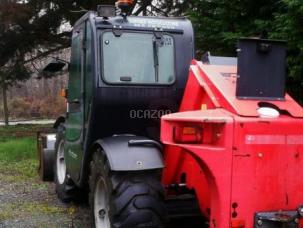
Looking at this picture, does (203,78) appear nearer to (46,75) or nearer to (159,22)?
(159,22)

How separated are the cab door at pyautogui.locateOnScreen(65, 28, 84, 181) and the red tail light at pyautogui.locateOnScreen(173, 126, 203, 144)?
193 cm

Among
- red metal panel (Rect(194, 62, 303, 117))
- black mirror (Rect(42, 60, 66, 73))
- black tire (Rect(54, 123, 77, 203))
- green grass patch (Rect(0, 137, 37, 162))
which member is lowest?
green grass patch (Rect(0, 137, 37, 162))

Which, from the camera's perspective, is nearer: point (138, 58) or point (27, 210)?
point (138, 58)

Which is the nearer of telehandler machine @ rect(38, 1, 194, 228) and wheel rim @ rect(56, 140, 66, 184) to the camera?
telehandler machine @ rect(38, 1, 194, 228)

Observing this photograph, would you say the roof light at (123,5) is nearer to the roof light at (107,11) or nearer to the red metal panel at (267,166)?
the roof light at (107,11)

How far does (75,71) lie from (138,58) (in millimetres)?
1145

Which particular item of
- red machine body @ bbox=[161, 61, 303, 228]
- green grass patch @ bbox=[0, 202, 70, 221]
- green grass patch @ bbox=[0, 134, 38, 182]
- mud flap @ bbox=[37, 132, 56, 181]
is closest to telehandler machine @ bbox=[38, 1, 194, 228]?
red machine body @ bbox=[161, 61, 303, 228]

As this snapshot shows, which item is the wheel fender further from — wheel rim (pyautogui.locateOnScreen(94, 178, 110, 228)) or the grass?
the grass

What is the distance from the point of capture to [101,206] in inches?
205

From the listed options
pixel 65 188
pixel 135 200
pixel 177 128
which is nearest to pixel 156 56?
pixel 177 128

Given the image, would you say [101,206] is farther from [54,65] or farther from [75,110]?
[54,65]

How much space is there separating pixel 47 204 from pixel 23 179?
2354mm

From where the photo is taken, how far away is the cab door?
5980 millimetres

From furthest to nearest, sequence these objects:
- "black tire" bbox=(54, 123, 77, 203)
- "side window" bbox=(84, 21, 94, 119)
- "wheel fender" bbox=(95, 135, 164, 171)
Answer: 1. "black tire" bbox=(54, 123, 77, 203)
2. "side window" bbox=(84, 21, 94, 119)
3. "wheel fender" bbox=(95, 135, 164, 171)
